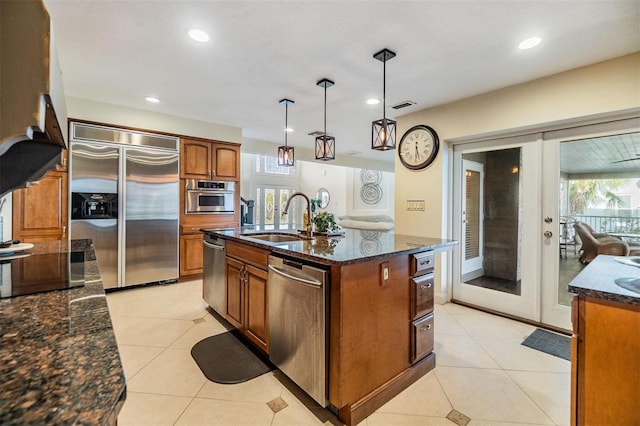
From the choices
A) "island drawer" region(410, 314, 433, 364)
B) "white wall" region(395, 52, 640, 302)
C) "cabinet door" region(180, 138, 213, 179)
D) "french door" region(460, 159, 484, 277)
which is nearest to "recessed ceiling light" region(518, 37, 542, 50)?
"white wall" region(395, 52, 640, 302)

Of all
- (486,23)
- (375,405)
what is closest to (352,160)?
(486,23)

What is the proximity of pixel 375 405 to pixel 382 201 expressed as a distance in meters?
9.10

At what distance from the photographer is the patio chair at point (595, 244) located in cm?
257

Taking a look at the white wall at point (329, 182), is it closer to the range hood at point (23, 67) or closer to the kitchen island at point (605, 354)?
the kitchen island at point (605, 354)

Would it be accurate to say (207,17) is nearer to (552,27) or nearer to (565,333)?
(552,27)

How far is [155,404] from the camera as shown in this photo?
174 cm

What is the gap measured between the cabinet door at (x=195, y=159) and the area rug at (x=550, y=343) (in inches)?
174

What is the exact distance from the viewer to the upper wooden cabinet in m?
4.29

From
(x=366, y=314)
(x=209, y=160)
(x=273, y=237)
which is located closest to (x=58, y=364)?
(x=366, y=314)

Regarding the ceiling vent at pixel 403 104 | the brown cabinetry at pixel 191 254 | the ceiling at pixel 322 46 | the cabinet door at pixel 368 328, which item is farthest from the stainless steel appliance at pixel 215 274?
the ceiling vent at pixel 403 104

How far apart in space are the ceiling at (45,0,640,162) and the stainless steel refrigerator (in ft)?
2.05

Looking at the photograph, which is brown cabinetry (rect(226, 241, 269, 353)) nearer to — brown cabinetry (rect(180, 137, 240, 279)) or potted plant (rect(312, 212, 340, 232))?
potted plant (rect(312, 212, 340, 232))

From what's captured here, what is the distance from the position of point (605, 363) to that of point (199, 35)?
2969mm

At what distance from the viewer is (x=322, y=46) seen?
2.29m
